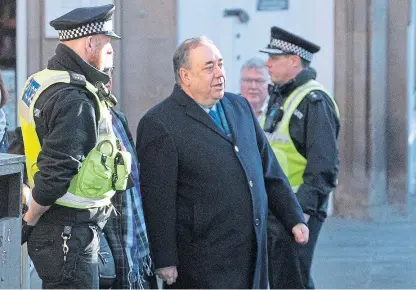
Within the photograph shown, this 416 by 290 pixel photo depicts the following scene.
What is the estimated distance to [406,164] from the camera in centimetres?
1172

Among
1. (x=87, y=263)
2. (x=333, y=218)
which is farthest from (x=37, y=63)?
(x=87, y=263)

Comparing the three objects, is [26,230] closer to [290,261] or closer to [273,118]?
[290,261]

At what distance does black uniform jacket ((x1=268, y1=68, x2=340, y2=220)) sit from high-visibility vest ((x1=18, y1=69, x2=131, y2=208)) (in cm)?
164

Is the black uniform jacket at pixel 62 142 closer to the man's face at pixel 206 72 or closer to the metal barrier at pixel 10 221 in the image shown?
the metal barrier at pixel 10 221

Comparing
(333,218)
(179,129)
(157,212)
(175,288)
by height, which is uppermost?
(179,129)

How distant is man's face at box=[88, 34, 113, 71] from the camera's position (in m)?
5.15

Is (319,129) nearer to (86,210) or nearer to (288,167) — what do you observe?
(288,167)

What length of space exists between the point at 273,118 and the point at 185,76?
116 cm

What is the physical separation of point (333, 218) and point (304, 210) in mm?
4851

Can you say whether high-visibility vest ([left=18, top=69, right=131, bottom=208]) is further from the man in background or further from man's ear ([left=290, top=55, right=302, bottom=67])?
the man in background

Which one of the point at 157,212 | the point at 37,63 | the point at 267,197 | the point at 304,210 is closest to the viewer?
the point at 157,212

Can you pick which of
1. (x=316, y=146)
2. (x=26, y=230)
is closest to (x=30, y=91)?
(x=26, y=230)

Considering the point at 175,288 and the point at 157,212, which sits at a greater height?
the point at 157,212

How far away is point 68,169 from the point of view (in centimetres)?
477
